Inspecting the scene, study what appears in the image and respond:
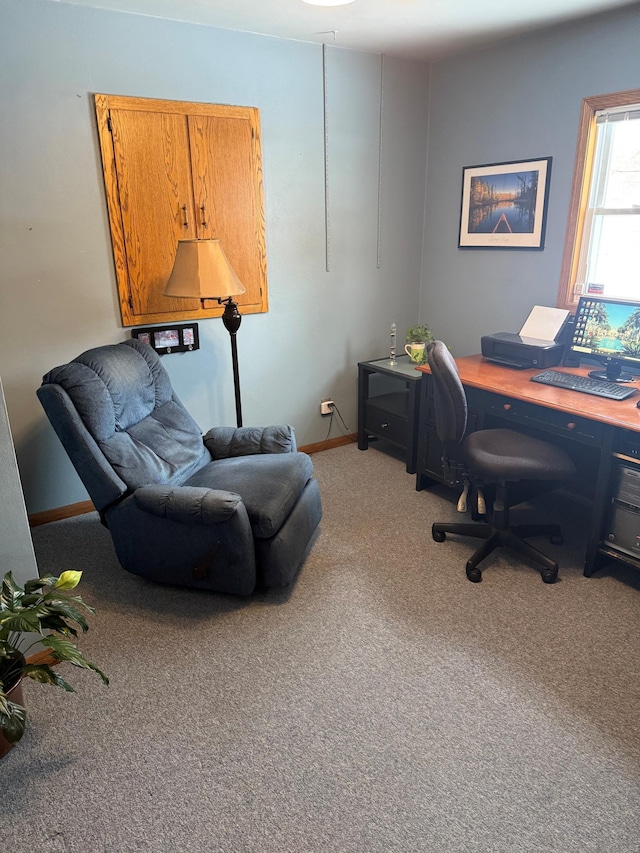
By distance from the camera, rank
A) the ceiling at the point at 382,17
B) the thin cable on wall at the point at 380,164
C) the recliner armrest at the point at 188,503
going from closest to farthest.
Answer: the recliner armrest at the point at 188,503 < the ceiling at the point at 382,17 < the thin cable on wall at the point at 380,164

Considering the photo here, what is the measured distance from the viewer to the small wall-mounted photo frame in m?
3.17

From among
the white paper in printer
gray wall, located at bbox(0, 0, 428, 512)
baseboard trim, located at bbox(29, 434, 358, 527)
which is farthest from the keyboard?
baseboard trim, located at bbox(29, 434, 358, 527)

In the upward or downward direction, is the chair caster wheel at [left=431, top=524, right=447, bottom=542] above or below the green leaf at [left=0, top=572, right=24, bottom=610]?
below

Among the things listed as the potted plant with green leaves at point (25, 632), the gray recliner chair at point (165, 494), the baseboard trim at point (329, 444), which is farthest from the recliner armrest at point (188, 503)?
the baseboard trim at point (329, 444)

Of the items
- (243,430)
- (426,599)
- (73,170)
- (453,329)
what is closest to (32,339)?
(73,170)

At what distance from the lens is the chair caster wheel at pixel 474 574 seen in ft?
8.34

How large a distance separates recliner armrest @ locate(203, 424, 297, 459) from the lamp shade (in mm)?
688

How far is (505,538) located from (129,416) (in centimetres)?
179

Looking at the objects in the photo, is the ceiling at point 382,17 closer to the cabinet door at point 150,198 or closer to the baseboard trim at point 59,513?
the cabinet door at point 150,198

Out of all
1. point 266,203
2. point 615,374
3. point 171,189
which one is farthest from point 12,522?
point 615,374

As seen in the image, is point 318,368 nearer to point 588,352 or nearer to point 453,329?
point 453,329

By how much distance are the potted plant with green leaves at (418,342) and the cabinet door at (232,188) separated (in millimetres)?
1059

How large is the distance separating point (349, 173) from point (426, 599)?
8.63 ft

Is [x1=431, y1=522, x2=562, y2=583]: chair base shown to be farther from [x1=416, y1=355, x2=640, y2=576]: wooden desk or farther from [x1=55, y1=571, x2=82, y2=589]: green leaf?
[x1=55, y1=571, x2=82, y2=589]: green leaf
